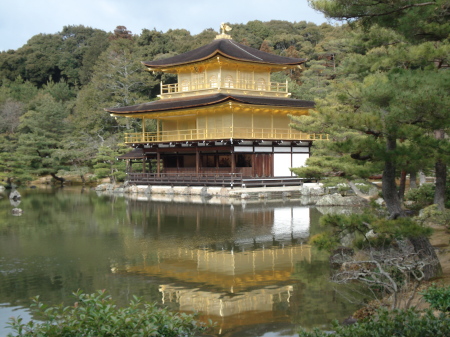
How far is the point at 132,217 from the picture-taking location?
19.9 metres

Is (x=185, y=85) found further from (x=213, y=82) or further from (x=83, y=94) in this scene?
(x=83, y=94)

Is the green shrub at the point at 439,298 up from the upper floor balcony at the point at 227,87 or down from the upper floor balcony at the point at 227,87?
down

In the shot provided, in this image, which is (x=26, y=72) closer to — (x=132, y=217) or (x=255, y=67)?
(x=255, y=67)

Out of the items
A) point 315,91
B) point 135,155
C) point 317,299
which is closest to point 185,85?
point 135,155

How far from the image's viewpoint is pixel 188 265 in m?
11.2

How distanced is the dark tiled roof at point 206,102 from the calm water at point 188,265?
1010 centimetres

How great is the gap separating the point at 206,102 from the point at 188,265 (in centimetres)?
1931

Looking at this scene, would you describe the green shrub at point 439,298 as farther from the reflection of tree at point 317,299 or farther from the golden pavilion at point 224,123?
the golden pavilion at point 224,123

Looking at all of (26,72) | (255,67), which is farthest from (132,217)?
(26,72)

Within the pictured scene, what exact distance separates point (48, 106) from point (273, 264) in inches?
1488

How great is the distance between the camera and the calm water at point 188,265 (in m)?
8.14

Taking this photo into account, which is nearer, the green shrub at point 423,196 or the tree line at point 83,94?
the green shrub at point 423,196

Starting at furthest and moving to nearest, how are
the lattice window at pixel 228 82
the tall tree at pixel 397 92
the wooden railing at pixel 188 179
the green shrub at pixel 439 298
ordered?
the lattice window at pixel 228 82, the wooden railing at pixel 188 179, the tall tree at pixel 397 92, the green shrub at pixel 439 298

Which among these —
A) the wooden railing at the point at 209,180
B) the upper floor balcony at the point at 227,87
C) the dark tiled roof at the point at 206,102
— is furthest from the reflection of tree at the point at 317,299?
the upper floor balcony at the point at 227,87
